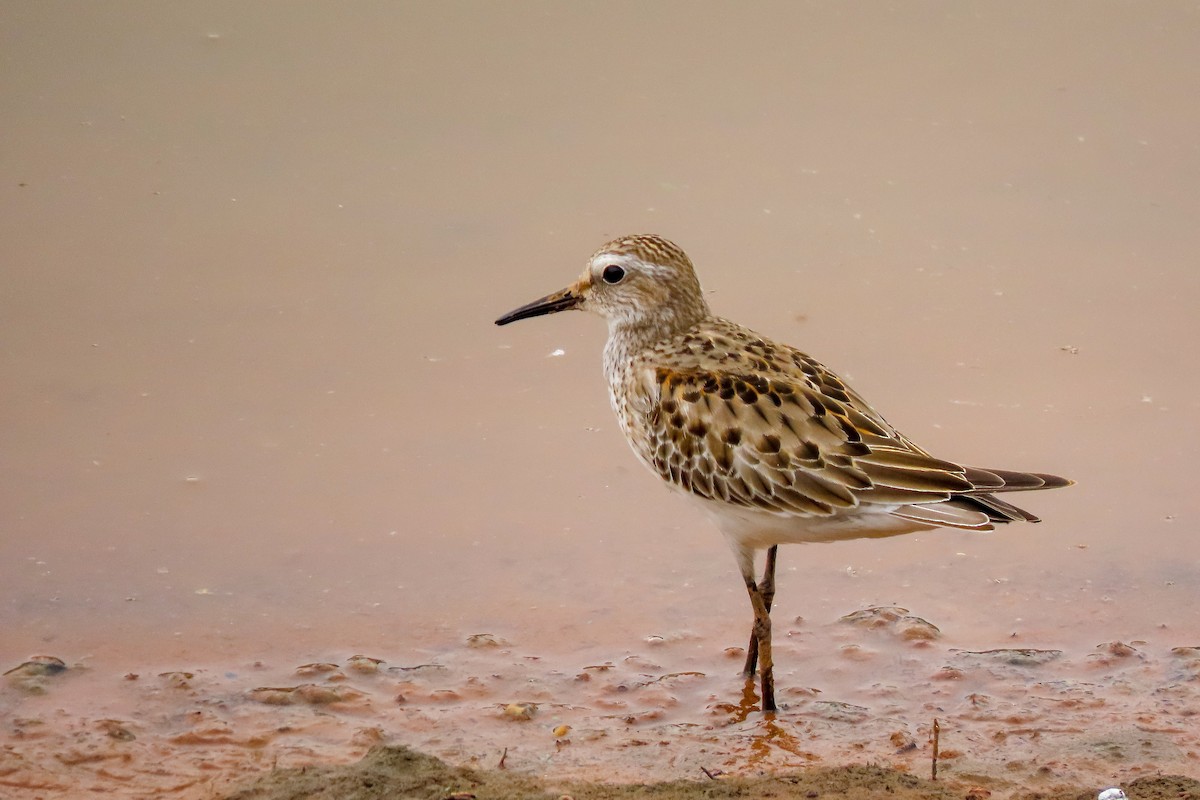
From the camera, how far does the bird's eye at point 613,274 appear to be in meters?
6.58

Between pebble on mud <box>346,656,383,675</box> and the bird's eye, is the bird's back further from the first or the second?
pebble on mud <box>346,656,383,675</box>

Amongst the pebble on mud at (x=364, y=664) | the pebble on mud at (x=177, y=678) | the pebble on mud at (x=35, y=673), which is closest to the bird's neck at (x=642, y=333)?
the pebble on mud at (x=364, y=664)

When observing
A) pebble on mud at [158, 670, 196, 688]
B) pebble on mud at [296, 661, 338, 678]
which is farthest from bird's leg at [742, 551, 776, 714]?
pebble on mud at [158, 670, 196, 688]

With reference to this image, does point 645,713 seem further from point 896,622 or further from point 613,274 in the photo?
point 613,274

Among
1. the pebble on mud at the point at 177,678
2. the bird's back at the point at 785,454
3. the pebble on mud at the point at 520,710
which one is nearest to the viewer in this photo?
the bird's back at the point at 785,454

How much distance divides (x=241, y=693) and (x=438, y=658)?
0.86 m

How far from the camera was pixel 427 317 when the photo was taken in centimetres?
880

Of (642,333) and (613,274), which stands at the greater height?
(613,274)

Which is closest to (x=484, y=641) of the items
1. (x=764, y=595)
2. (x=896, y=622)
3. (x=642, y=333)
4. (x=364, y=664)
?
(x=364, y=664)

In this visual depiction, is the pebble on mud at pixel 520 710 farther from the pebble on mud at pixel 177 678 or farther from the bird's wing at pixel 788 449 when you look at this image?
the pebble on mud at pixel 177 678

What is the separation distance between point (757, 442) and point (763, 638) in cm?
82

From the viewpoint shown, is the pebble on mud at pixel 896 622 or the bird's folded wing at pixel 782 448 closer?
the bird's folded wing at pixel 782 448

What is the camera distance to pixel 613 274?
661 centimetres

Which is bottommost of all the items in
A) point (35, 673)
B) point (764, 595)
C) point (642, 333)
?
point (35, 673)
